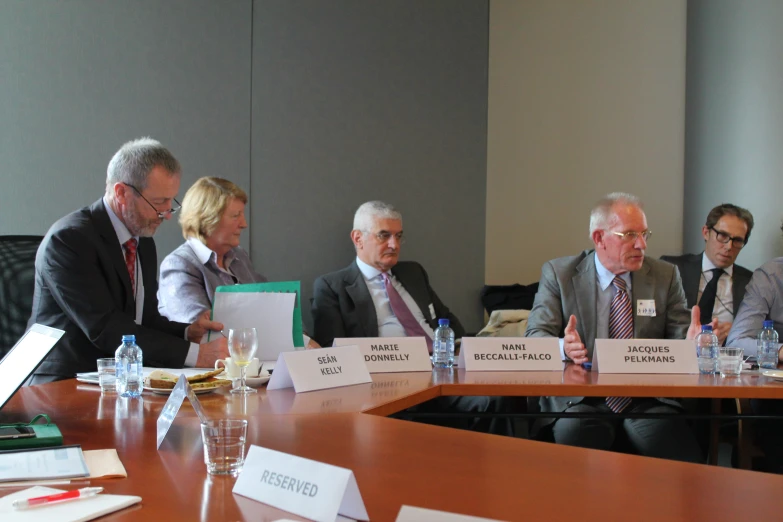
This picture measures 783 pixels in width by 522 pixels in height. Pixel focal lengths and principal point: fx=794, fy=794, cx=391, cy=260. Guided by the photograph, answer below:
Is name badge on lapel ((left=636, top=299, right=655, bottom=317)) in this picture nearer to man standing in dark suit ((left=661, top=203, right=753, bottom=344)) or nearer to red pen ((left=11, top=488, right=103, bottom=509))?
man standing in dark suit ((left=661, top=203, right=753, bottom=344))

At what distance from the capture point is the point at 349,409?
2.08 meters

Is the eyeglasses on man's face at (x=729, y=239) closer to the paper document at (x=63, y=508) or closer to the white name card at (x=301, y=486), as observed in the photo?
the white name card at (x=301, y=486)

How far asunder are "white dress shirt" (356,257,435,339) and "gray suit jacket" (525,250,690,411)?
955 millimetres

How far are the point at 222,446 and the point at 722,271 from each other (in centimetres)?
411

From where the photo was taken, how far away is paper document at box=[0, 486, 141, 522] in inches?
45.1

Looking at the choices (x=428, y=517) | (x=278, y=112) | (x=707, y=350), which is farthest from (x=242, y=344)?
(x=278, y=112)

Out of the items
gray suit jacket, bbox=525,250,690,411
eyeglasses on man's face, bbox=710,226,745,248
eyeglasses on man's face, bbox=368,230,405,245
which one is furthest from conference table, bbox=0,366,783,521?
eyeglasses on man's face, bbox=710,226,745,248

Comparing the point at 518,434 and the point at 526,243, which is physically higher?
the point at 526,243

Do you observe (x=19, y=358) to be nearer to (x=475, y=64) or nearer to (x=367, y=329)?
(x=367, y=329)

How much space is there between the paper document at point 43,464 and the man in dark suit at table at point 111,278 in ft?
3.90

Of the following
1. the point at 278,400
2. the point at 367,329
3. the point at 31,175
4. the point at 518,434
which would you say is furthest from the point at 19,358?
the point at 518,434

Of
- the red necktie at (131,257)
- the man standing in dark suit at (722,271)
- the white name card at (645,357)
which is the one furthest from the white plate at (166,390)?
the man standing in dark suit at (722,271)

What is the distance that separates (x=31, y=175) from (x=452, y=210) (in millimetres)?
2409

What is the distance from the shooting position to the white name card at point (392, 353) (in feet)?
9.39
